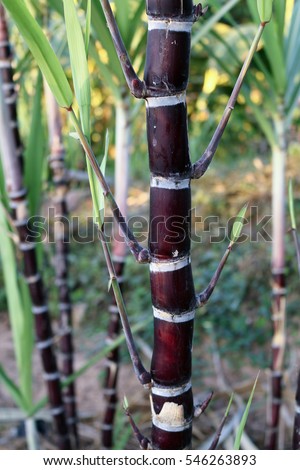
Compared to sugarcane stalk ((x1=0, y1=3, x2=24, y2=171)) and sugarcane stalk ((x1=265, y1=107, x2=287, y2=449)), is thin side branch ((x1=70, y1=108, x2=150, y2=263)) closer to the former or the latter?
sugarcane stalk ((x1=0, y1=3, x2=24, y2=171))

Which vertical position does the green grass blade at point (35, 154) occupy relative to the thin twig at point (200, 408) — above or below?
above

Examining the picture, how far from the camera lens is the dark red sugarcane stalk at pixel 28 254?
0.67 meters

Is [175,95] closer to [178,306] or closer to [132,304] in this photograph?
[178,306]

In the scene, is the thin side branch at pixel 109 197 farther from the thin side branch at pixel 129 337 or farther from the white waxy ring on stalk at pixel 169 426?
the white waxy ring on stalk at pixel 169 426

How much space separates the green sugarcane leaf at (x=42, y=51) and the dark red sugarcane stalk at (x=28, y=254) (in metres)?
0.32

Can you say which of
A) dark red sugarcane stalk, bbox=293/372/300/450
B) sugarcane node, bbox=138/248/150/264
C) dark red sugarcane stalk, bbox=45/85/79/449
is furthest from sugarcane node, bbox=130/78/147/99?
dark red sugarcane stalk, bbox=45/85/79/449

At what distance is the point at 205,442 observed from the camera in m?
0.98

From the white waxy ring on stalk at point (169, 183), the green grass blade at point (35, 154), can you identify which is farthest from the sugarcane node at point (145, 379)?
the green grass blade at point (35, 154)

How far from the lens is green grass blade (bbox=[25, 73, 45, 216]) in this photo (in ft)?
2.28

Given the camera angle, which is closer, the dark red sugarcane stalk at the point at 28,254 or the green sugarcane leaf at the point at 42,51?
the green sugarcane leaf at the point at 42,51

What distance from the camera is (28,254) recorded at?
711 mm

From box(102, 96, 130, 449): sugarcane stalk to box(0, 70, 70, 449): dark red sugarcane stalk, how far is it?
106mm

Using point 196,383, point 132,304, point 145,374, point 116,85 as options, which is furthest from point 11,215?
point 132,304

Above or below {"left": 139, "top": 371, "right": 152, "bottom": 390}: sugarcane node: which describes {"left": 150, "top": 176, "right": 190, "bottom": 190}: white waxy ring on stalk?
above
